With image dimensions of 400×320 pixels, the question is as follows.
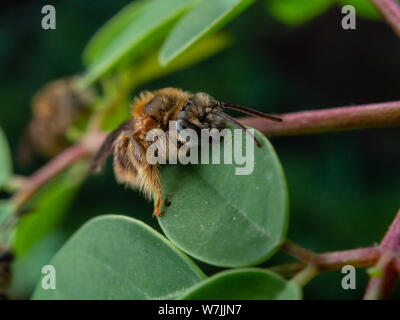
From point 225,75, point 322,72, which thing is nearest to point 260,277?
point 225,75

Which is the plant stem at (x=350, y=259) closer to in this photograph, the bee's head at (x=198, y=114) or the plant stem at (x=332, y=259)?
the plant stem at (x=332, y=259)

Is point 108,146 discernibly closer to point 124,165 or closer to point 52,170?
point 124,165

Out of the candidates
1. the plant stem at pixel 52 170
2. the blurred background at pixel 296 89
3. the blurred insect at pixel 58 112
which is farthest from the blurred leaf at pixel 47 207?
the blurred background at pixel 296 89

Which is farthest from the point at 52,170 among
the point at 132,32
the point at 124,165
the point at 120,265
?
the point at 120,265

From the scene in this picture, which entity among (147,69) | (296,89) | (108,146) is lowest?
(108,146)

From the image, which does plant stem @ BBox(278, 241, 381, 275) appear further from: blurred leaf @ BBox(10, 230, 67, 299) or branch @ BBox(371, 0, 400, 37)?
blurred leaf @ BBox(10, 230, 67, 299)

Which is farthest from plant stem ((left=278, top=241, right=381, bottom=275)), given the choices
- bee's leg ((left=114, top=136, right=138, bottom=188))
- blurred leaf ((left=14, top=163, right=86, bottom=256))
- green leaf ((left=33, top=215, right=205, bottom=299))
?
blurred leaf ((left=14, top=163, right=86, bottom=256))
